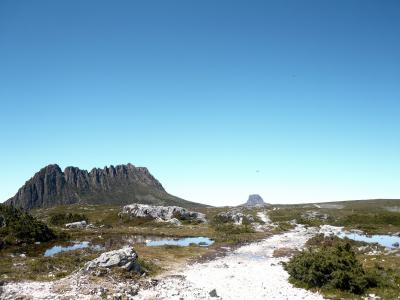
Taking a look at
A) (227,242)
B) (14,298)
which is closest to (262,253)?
(227,242)

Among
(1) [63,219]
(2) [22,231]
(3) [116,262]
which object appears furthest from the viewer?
(1) [63,219]

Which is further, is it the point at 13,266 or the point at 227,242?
the point at 227,242

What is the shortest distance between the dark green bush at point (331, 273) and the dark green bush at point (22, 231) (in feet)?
160

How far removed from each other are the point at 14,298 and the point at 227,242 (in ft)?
157

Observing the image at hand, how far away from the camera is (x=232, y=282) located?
113ft

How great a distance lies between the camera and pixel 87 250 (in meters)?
53.3

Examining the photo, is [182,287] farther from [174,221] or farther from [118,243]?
[174,221]

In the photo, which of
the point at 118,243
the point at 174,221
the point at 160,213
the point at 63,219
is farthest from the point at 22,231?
the point at 160,213

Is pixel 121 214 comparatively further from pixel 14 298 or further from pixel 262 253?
pixel 14 298

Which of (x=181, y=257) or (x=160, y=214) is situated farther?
(x=160, y=214)

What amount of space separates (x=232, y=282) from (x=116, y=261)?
1076 cm

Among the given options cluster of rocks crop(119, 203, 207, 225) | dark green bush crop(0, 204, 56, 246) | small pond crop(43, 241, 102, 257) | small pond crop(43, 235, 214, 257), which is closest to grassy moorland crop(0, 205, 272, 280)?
small pond crop(43, 235, 214, 257)

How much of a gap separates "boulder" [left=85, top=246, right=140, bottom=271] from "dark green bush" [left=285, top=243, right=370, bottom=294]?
1479 cm

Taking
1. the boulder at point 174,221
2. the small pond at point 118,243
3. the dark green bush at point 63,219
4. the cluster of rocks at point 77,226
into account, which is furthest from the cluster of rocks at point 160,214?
the small pond at point 118,243
